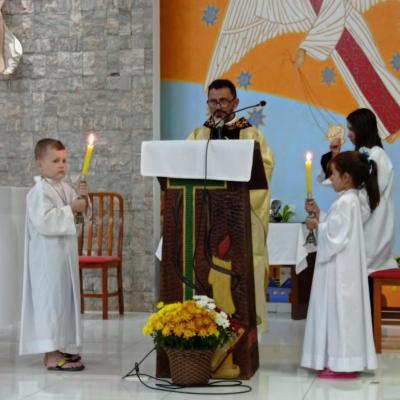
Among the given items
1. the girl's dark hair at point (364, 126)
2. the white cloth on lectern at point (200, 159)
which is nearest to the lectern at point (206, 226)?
the white cloth on lectern at point (200, 159)

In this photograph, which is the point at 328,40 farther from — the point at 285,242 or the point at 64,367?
the point at 64,367

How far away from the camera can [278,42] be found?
8.34 meters

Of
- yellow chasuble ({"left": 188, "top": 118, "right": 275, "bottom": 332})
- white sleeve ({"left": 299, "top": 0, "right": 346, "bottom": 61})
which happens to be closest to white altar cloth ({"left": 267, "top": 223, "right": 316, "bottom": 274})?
white sleeve ({"left": 299, "top": 0, "right": 346, "bottom": 61})

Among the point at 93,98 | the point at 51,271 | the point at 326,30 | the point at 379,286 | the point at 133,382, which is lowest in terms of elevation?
the point at 133,382

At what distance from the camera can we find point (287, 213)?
8055mm

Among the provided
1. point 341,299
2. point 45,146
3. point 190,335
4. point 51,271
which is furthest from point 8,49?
point 190,335

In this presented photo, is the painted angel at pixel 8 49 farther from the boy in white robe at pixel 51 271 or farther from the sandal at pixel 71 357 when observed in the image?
the sandal at pixel 71 357

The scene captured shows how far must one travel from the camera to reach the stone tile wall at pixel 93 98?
8.23m

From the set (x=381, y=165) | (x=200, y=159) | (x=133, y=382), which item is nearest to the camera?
(x=200, y=159)

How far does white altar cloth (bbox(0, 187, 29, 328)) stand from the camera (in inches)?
209

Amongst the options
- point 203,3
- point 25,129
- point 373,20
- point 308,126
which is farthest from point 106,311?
point 373,20

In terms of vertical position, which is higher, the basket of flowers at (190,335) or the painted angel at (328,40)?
the painted angel at (328,40)

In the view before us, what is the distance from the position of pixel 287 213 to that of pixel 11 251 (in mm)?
3317

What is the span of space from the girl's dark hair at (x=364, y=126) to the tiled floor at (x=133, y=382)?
1.48m
